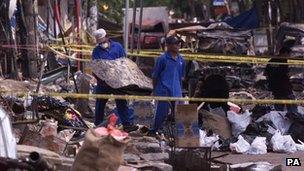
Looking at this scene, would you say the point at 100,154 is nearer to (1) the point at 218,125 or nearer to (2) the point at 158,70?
(2) the point at 158,70

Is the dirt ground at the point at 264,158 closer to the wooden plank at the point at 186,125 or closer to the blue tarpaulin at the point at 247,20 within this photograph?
the wooden plank at the point at 186,125

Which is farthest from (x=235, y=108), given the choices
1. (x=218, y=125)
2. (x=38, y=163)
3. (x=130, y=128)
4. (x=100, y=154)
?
(x=38, y=163)

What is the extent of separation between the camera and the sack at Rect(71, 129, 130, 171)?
689cm

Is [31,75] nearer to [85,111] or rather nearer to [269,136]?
[85,111]

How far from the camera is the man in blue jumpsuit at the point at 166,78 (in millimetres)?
11625

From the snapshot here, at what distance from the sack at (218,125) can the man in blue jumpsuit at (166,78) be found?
0.60 metres

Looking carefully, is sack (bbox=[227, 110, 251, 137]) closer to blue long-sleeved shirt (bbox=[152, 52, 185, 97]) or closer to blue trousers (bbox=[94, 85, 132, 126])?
blue long-sleeved shirt (bbox=[152, 52, 185, 97])

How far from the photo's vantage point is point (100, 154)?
271 inches

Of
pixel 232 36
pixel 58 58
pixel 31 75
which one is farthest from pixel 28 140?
pixel 232 36

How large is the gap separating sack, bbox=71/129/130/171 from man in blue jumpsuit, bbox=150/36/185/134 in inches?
182

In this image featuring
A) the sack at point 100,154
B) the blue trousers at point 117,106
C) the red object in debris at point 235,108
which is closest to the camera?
the sack at point 100,154

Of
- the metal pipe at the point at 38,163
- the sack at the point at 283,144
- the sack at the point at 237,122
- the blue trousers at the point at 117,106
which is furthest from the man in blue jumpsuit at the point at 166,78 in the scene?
the metal pipe at the point at 38,163

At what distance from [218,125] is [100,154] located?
517 centimetres

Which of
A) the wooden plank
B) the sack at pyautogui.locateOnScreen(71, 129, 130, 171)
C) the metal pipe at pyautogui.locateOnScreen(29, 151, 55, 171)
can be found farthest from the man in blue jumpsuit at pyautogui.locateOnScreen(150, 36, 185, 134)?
the metal pipe at pyautogui.locateOnScreen(29, 151, 55, 171)
